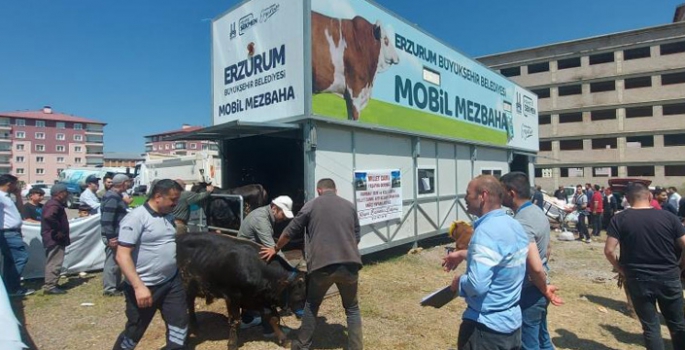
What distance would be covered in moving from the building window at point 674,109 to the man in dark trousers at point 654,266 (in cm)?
4631

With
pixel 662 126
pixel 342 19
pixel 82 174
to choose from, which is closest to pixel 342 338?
pixel 342 19

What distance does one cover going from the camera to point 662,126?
38.1 metres

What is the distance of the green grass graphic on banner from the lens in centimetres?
707

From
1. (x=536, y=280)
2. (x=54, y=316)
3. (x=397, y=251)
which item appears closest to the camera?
(x=536, y=280)

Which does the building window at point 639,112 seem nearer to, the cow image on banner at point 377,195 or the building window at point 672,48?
the building window at point 672,48

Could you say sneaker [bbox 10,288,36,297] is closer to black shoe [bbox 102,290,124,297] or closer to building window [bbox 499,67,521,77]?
black shoe [bbox 102,290,124,297]

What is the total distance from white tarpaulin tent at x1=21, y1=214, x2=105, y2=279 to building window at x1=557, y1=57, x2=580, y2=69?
163 ft

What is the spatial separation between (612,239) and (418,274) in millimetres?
4415

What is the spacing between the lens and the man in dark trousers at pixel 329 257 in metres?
3.79

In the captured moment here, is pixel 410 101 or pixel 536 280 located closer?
pixel 536 280

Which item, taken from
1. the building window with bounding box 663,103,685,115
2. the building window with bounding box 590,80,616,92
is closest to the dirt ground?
the building window with bounding box 663,103,685,115

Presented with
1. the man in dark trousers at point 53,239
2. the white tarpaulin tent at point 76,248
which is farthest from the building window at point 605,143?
the man in dark trousers at point 53,239

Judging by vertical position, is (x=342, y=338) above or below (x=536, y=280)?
below

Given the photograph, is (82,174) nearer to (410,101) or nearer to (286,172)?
(286,172)
